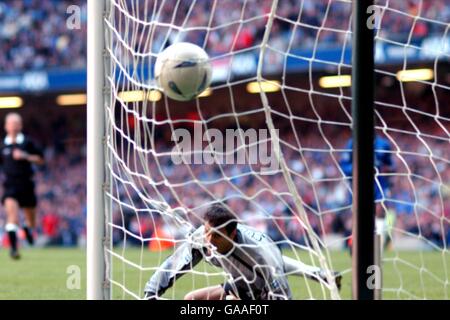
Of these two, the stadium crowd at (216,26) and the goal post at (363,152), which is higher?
the stadium crowd at (216,26)

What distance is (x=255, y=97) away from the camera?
19031mm

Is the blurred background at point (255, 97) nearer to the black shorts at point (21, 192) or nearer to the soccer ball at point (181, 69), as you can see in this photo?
the black shorts at point (21, 192)

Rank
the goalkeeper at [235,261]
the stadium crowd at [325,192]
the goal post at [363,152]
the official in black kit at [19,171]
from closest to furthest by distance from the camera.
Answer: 1. the goal post at [363,152]
2. the goalkeeper at [235,261]
3. the official in black kit at [19,171]
4. the stadium crowd at [325,192]

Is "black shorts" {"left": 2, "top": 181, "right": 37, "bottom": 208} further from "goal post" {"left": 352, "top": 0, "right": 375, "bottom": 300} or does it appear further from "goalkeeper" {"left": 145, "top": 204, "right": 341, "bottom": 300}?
"goal post" {"left": 352, "top": 0, "right": 375, "bottom": 300}

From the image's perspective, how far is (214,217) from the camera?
438 cm

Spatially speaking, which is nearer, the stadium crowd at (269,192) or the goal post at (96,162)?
the goal post at (96,162)

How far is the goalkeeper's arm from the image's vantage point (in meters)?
4.55

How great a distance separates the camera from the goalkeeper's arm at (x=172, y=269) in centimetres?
455

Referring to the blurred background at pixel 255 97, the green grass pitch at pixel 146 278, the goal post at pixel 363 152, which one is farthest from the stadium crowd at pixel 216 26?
the goal post at pixel 363 152

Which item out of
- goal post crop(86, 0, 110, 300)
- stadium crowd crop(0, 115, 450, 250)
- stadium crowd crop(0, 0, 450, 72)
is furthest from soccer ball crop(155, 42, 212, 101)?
stadium crowd crop(0, 0, 450, 72)

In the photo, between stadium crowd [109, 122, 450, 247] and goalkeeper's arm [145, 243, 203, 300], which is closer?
goalkeeper's arm [145, 243, 203, 300]

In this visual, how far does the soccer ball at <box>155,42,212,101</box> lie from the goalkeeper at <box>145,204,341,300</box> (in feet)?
2.07

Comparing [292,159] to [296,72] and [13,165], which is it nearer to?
[296,72]
